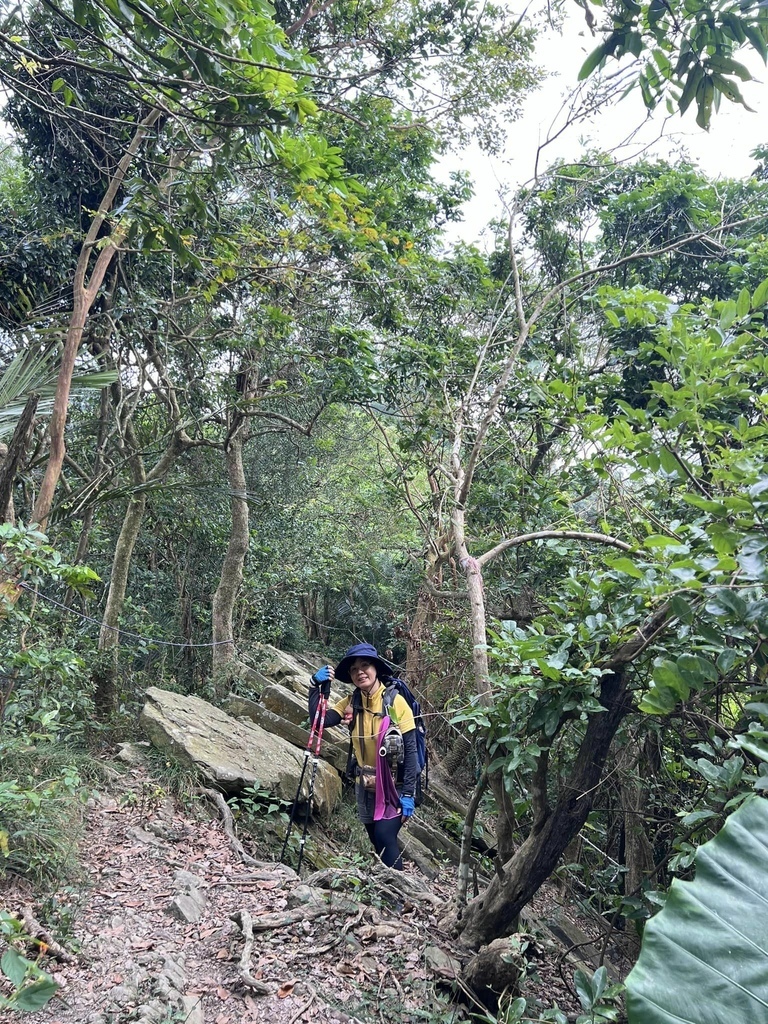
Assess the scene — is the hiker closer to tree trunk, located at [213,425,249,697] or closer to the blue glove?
the blue glove

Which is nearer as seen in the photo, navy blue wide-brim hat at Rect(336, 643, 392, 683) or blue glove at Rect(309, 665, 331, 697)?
navy blue wide-brim hat at Rect(336, 643, 392, 683)

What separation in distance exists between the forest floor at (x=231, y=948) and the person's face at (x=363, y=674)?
128 cm

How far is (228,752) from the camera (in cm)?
648

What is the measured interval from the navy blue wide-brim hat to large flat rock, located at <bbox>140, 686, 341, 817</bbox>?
201 cm

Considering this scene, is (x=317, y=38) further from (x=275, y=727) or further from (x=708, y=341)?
(x=275, y=727)

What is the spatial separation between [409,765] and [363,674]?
721 millimetres

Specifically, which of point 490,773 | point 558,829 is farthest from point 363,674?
point 558,829

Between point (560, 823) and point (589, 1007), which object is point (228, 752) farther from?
point (589, 1007)

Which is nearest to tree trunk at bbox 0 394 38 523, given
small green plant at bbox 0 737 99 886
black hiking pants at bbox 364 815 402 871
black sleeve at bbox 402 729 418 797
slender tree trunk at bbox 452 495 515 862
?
small green plant at bbox 0 737 99 886

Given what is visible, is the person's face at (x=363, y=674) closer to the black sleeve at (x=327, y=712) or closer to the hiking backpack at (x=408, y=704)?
the hiking backpack at (x=408, y=704)

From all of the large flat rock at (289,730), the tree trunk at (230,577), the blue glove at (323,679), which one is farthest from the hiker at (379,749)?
the tree trunk at (230,577)

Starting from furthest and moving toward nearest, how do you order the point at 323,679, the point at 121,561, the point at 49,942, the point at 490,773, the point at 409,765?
the point at 121,561
the point at 323,679
the point at 409,765
the point at 49,942
the point at 490,773

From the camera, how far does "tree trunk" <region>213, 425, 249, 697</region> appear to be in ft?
29.7

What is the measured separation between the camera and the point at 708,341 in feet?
8.10
